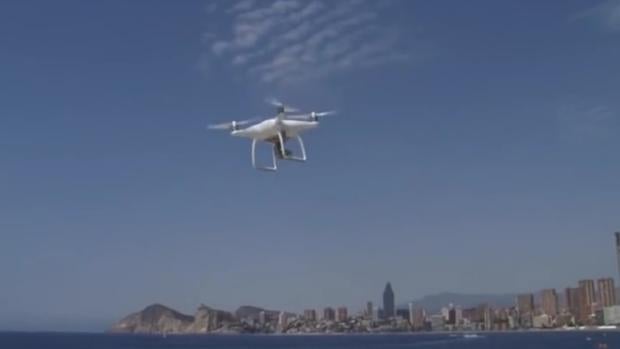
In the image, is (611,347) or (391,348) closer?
(611,347)

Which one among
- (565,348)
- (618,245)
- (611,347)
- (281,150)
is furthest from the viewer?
(565,348)

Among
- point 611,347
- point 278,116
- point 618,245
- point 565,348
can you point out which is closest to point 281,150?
point 278,116

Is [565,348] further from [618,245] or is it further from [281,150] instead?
[281,150]

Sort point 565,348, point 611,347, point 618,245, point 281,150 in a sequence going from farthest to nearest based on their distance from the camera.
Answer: point 565,348 < point 611,347 < point 618,245 < point 281,150

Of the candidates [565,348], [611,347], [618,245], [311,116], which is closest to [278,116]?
[311,116]

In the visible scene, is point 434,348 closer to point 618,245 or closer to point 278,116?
point 618,245

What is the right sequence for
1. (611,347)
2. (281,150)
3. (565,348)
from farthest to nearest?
(565,348), (611,347), (281,150)

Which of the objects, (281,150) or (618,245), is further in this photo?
(618,245)
